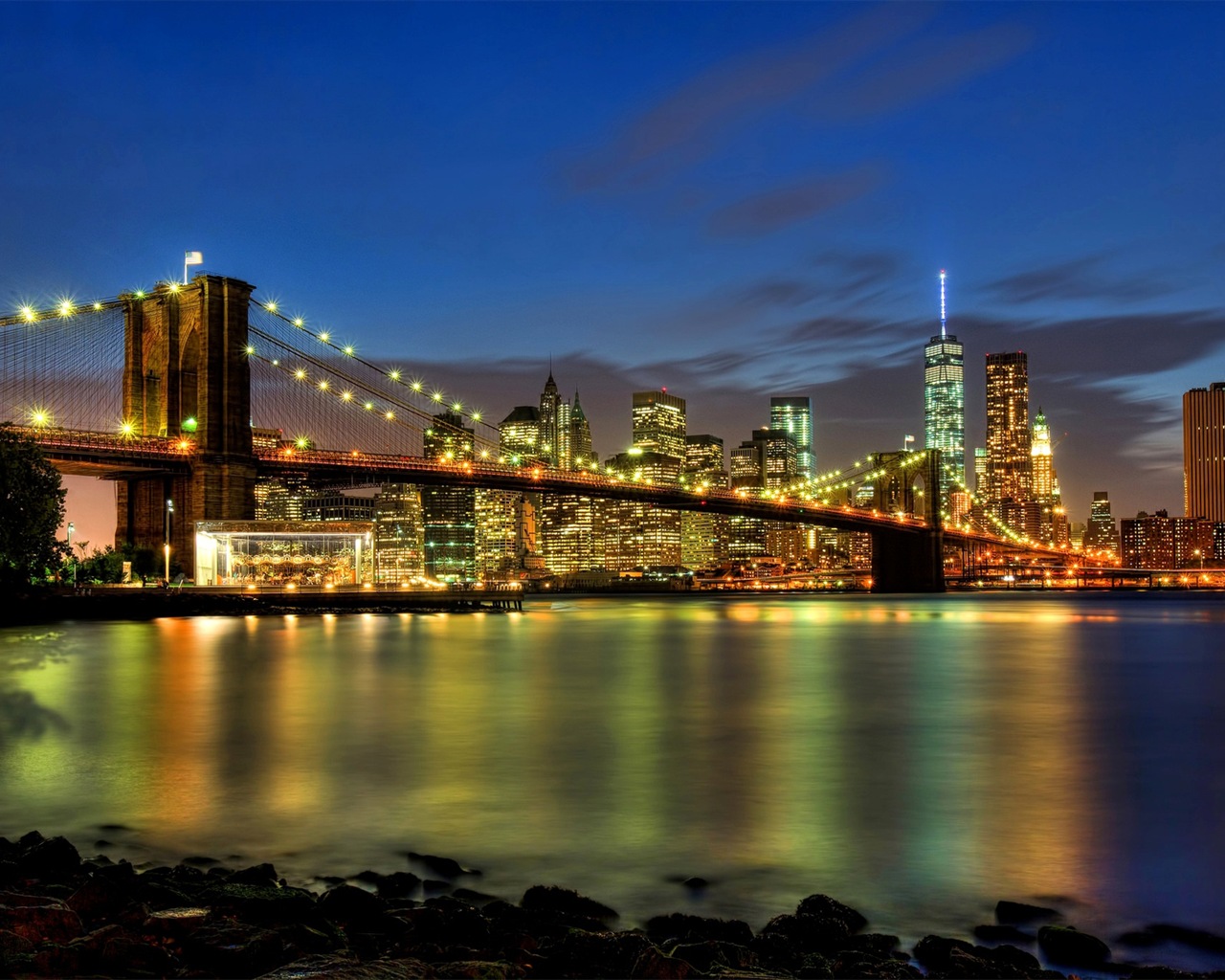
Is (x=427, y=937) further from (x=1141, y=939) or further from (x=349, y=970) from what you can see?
(x=1141, y=939)

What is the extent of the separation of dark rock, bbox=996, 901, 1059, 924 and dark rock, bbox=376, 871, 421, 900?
4537 millimetres

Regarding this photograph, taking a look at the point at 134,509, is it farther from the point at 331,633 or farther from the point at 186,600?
the point at 331,633

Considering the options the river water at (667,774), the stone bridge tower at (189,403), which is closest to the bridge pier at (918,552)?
the stone bridge tower at (189,403)

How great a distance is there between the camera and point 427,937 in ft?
24.5

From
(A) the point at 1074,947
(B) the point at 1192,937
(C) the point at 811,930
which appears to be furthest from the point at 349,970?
(B) the point at 1192,937

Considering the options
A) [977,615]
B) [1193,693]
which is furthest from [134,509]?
[1193,693]

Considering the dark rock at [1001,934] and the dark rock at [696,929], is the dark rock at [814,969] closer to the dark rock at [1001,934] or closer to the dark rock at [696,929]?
the dark rock at [696,929]

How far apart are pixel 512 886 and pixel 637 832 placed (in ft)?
7.04

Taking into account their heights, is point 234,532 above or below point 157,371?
below

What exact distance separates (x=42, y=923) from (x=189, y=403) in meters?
59.6

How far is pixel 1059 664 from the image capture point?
33.5 m

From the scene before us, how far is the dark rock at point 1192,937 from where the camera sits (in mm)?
7957

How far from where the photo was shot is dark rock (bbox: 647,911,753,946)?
25.4 feet

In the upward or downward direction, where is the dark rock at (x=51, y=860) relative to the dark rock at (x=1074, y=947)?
upward
